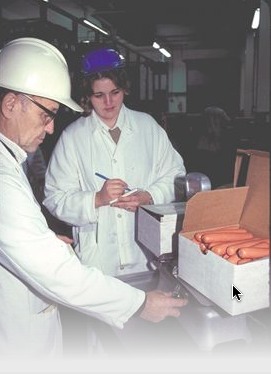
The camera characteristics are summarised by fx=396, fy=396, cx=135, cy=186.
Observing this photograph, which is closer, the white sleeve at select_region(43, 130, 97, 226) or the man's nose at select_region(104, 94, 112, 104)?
the white sleeve at select_region(43, 130, 97, 226)

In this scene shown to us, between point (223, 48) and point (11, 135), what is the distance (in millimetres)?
16421

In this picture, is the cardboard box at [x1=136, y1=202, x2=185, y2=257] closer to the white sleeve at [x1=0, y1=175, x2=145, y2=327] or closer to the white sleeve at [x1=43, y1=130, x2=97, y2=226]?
the white sleeve at [x1=0, y1=175, x2=145, y2=327]

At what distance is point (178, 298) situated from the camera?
1.14 meters

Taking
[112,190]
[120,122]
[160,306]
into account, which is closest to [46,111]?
[112,190]

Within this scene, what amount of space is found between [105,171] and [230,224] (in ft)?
3.04

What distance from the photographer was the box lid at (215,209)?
1.13 m

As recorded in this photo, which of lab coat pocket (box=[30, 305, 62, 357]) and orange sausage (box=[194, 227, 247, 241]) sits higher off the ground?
orange sausage (box=[194, 227, 247, 241])

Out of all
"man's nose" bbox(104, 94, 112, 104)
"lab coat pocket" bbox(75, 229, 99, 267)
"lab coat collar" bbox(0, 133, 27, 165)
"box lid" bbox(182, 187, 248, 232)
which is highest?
"man's nose" bbox(104, 94, 112, 104)

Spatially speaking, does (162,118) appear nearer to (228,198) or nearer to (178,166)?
(178,166)

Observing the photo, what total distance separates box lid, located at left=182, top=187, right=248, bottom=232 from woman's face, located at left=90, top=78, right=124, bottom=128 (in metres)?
1.01

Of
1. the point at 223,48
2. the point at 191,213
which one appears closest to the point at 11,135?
the point at 191,213

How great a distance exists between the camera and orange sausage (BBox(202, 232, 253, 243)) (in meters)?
1.08

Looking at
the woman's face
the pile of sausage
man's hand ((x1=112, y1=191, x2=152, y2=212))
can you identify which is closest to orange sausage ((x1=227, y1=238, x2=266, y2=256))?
the pile of sausage

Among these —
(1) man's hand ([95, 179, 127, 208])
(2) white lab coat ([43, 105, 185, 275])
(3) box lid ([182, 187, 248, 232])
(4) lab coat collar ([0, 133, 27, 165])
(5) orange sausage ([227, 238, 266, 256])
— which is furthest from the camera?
(2) white lab coat ([43, 105, 185, 275])
